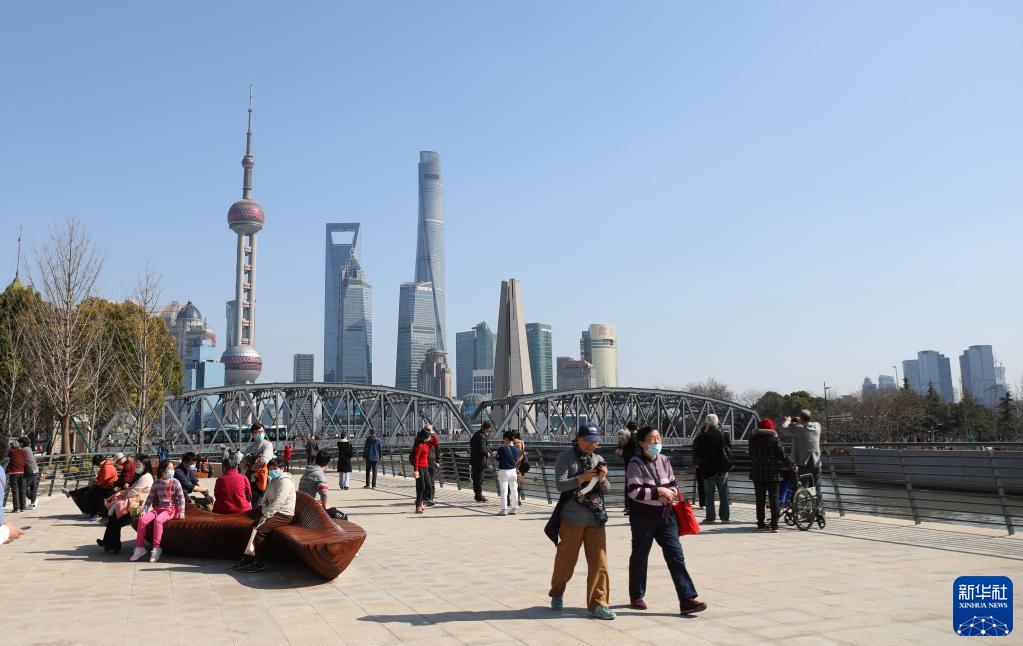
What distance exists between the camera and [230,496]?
36.6ft

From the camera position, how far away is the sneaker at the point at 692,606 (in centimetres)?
642

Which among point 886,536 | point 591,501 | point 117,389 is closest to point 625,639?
point 591,501

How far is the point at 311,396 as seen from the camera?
76.2 m

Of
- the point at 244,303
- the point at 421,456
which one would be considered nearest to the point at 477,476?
the point at 421,456

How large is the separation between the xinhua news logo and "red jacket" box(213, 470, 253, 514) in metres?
9.18

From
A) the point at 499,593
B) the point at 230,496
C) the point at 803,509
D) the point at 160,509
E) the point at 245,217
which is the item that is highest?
the point at 245,217

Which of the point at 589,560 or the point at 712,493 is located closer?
the point at 589,560

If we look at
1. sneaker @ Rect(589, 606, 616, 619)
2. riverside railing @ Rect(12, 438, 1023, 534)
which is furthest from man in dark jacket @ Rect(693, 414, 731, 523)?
sneaker @ Rect(589, 606, 616, 619)

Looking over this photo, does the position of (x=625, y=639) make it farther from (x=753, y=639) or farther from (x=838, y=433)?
(x=838, y=433)

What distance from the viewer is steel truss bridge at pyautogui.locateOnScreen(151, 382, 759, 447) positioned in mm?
68625

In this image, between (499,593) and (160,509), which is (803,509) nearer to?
(499,593)

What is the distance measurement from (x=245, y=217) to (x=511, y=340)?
10919 cm

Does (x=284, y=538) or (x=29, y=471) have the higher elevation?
(x=29, y=471)

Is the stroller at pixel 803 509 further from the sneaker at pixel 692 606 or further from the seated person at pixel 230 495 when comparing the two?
the seated person at pixel 230 495
